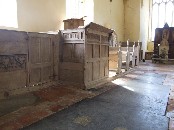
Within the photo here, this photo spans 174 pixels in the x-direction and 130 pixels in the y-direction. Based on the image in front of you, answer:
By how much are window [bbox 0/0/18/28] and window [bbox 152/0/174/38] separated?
12396 millimetres

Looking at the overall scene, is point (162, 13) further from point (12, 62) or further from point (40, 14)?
point (12, 62)

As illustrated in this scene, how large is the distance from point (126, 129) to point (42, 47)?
300 centimetres

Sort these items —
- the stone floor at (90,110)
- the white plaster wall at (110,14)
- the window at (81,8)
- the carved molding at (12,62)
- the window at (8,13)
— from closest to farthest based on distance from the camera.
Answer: the stone floor at (90,110) < the carved molding at (12,62) < the window at (8,13) < the window at (81,8) < the white plaster wall at (110,14)

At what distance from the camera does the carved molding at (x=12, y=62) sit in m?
3.74

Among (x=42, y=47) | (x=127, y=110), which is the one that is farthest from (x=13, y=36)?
(x=127, y=110)

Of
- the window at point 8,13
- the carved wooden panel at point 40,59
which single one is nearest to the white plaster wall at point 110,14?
the window at point 8,13

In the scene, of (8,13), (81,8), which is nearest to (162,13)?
(81,8)

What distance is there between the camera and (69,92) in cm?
439

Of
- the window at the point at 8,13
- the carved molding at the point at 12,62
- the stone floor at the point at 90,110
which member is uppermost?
the window at the point at 8,13

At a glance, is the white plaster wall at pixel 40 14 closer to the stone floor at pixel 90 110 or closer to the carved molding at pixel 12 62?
the carved molding at pixel 12 62

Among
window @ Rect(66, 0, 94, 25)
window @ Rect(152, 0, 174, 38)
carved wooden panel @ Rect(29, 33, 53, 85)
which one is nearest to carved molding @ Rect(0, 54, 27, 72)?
carved wooden panel @ Rect(29, 33, 53, 85)

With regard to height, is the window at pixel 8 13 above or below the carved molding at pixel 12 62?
above

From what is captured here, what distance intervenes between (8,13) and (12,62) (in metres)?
2.17

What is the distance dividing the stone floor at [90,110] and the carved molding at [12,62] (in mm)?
614
